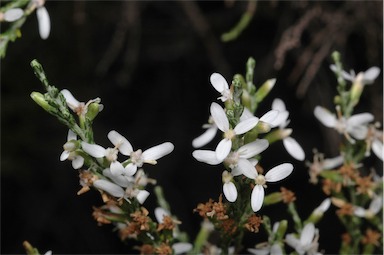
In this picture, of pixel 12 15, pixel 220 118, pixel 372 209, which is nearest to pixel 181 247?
pixel 220 118

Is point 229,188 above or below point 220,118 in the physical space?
below

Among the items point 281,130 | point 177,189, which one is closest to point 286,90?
point 177,189

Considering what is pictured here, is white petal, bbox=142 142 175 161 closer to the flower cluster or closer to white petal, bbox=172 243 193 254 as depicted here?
the flower cluster

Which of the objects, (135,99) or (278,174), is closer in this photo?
(278,174)

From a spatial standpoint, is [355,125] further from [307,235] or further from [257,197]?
[257,197]

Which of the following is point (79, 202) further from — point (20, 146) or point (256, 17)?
point (256, 17)

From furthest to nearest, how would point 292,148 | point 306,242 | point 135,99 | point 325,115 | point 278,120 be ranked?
point 135,99, point 325,115, point 292,148, point 306,242, point 278,120

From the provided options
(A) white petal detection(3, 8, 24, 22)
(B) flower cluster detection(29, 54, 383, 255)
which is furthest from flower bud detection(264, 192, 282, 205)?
(A) white petal detection(3, 8, 24, 22)

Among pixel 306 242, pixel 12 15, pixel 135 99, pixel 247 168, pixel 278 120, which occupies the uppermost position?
pixel 135 99

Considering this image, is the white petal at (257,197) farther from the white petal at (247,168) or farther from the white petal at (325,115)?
the white petal at (325,115)
